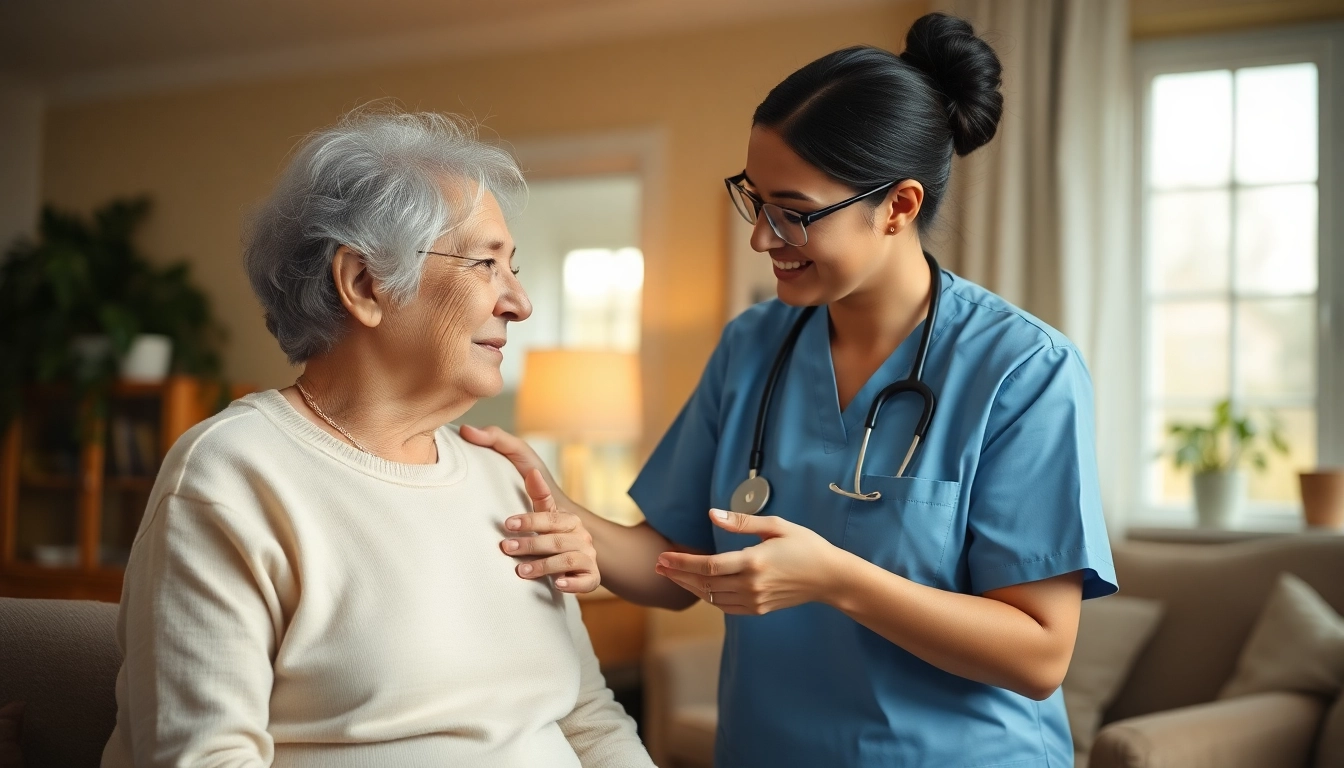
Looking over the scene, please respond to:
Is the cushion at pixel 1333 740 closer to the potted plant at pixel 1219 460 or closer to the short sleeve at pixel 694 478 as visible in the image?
the potted plant at pixel 1219 460

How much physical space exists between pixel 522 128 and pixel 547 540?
3.32 meters

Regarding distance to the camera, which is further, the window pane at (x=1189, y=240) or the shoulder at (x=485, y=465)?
the window pane at (x=1189, y=240)

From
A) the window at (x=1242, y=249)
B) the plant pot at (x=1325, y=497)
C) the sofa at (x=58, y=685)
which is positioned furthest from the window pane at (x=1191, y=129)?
the sofa at (x=58, y=685)

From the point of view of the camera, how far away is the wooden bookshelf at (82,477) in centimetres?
468

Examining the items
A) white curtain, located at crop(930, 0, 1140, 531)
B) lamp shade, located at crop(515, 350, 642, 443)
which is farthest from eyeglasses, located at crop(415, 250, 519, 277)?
lamp shade, located at crop(515, 350, 642, 443)

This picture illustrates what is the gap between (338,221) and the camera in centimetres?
132

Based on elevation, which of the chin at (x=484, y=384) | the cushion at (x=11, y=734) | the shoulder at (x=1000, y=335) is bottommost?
the cushion at (x=11, y=734)

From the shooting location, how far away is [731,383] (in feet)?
5.48

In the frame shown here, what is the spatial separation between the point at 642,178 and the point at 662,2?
0.65 m

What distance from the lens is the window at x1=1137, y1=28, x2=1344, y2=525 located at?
136 inches

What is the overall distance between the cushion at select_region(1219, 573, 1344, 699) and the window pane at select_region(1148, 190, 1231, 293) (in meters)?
1.31

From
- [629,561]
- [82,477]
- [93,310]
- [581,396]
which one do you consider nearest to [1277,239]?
[581,396]

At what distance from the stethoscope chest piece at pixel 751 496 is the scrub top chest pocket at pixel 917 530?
0.58ft

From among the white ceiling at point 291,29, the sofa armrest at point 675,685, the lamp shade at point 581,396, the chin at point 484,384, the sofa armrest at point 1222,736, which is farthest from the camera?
the white ceiling at point 291,29
